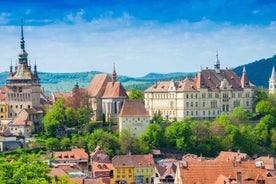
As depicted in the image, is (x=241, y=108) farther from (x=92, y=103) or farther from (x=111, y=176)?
(x=111, y=176)

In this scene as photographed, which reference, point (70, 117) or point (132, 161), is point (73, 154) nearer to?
point (132, 161)

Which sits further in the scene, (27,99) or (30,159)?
(27,99)

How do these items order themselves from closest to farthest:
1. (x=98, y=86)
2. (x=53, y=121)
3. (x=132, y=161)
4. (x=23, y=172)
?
(x=23, y=172) < (x=132, y=161) < (x=53, y=121) < (x=98, y=86)

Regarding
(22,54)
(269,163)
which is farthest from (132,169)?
(22,54)

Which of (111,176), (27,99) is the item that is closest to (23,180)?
(111,176)

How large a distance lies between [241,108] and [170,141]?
20.2 metres

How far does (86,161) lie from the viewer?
109 metres

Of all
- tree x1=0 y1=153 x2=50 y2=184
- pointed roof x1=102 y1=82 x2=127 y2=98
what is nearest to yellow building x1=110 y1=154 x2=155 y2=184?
pointed roof x1=102 y1=82 x2=127 y2=98

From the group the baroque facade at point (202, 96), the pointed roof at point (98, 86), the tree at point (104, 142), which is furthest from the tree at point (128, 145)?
the pointed roof at point (98, 86)

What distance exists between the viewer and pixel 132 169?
348 ft

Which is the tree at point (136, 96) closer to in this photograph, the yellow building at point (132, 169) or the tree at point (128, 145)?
the tree at point (128, 145)

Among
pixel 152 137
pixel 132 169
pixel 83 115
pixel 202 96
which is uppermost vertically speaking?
pixel 202 96

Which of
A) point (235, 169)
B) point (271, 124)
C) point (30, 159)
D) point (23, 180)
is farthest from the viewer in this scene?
point (271, 124)

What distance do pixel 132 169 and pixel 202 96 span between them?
31.9 metres
